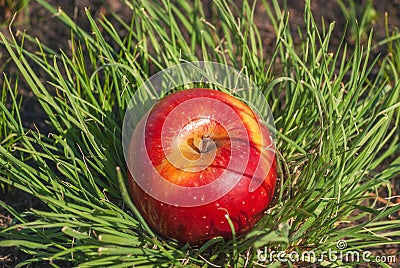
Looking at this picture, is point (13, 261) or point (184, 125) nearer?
point (184, 125)

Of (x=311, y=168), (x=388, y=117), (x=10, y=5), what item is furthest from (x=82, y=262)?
(x=10, y=5)

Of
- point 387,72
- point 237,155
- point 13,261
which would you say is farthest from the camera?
point 387,72

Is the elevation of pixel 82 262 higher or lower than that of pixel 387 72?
lower

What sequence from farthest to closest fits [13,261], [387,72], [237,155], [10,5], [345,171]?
[10,5]
[387,72]
[13,261]
[345,171]
[237,155]

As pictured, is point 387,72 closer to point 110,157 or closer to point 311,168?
point 311,168

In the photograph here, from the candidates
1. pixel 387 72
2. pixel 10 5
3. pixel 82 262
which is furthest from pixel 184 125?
pixel 10 5

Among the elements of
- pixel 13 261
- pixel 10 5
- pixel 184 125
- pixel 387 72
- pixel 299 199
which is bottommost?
pixel 13 261
